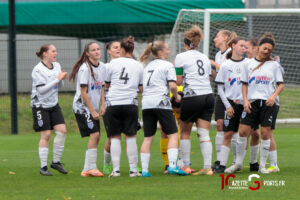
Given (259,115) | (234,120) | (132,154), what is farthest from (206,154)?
(132,154)

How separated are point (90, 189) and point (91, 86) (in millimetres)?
1795

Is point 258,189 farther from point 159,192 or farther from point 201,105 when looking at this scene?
point 201,105

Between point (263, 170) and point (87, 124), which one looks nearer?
point (263, 170)

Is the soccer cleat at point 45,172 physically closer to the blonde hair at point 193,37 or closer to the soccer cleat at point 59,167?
the soccer cleat at point 59,167

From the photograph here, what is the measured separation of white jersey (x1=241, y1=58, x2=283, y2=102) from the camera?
880 cm

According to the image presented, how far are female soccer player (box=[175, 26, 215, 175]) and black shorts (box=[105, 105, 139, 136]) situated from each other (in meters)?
0.67

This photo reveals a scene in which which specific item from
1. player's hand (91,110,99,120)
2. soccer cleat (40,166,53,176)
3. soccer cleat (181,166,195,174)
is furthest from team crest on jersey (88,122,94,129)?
soccer cleat (181,166,195,174)

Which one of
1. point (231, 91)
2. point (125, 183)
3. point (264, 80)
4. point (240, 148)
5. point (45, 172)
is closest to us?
point (125, 183)

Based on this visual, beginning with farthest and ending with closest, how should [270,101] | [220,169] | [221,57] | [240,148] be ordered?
[221,57]
[220,169]
[240,148]
[270,101]

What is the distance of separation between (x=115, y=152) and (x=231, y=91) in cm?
190

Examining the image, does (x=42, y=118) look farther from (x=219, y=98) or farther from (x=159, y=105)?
(x=219, y=98)

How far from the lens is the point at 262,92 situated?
880 cm

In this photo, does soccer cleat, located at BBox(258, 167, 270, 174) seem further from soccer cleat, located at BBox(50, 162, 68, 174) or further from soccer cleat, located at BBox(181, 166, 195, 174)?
soccer cleat, located at BBox(50, 162, 68, 174)

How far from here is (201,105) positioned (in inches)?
351
